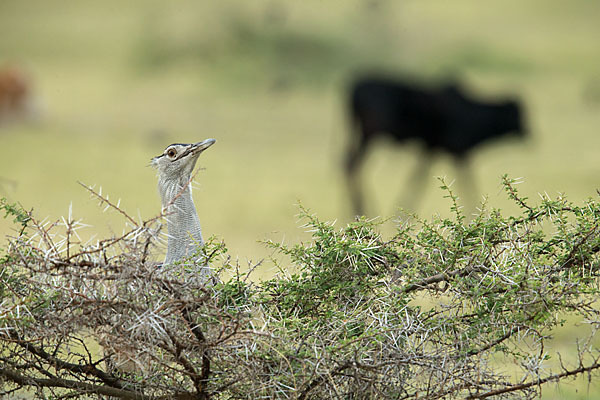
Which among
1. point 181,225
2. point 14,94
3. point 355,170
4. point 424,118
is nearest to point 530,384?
point 181,225

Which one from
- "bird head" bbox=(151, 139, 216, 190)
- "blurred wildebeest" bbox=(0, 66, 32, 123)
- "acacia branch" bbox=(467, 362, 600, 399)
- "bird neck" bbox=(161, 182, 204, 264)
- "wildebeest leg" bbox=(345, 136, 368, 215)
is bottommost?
"acacia branch" bbox=(467, 362, 600, 399)

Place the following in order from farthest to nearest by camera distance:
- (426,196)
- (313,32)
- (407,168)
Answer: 1. (313,32)
2. (407,168)
3. (426,196)

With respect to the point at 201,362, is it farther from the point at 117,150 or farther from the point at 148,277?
the point at 117,150

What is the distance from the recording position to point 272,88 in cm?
1791

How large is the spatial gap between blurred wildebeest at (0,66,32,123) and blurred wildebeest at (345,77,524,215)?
8.36 meters

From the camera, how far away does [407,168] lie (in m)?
15.7

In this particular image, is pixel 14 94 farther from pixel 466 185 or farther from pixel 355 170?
pixel 466 185

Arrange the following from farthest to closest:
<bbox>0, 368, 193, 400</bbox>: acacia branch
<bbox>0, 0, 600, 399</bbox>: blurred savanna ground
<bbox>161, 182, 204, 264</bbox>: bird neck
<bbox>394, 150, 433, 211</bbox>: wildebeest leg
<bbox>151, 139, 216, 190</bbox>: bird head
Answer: <bbox>0, 0, 600, 399</bbox>: blurred savanna ground
<bbox>394, 150, 433, 211</bbox>: wildebeest leg
<bbox>151, 139, 216, 190</bbox>: bird head
<bbox>161, 182, 204, 264</bbox>: bird neck
<bbox>0, 368, 193, 400</bbox>: acacia branch

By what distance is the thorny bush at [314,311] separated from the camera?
209 cm

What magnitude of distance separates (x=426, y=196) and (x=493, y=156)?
141 inches

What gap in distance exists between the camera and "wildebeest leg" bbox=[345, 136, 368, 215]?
10124mm

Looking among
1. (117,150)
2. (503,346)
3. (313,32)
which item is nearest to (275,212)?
(117,150)

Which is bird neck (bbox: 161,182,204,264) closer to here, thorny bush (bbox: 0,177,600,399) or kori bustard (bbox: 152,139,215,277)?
kori bustard (bbox: 152,139,215,277)

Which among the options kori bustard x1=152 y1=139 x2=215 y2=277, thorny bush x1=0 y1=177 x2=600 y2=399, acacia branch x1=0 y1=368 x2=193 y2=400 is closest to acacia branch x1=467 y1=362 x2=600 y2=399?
thorny bush x1=0 y1=177 x2=600 y2=399
